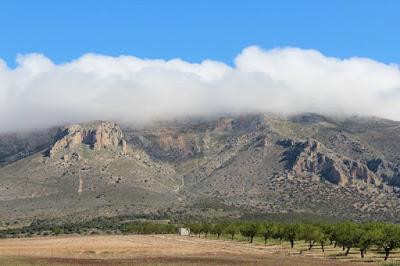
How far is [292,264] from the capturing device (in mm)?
98125

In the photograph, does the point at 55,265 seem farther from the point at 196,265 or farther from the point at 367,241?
the point at 367,241

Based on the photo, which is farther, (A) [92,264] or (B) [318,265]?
(B) [318,265]

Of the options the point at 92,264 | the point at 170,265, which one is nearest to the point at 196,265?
the point at 170,265

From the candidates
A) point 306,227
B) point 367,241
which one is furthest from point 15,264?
point 306,227

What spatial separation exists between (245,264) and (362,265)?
76.5 feet

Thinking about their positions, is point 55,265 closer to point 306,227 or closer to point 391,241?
point 391,241

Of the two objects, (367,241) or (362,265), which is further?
(367,241)

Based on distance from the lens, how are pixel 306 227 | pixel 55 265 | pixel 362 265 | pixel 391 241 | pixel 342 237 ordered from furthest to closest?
pixel 306 227
pixel 342 237
pixel 391 241
pixel 362 265
pixel 55 265

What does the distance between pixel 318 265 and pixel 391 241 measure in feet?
145

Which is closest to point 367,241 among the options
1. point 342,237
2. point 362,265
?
point 342,237

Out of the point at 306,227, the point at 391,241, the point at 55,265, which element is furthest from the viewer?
the point at 306,227

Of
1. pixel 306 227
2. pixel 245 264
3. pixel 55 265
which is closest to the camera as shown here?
pixel 55 265

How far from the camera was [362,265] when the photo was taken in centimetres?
10625

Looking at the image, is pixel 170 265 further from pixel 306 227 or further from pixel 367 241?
pixel 306 227
